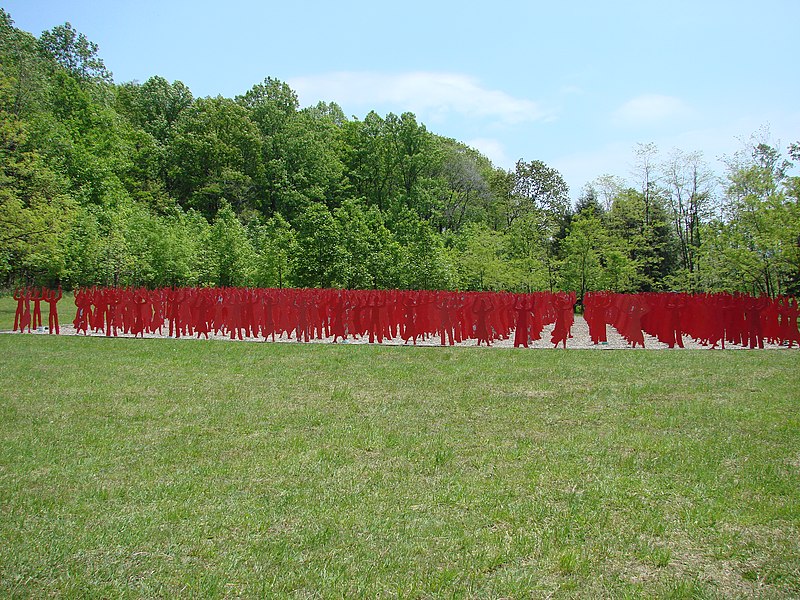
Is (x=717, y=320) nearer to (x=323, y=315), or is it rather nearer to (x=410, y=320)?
(x=410, y=320)

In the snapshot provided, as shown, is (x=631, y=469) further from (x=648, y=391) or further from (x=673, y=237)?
(x=673, y=237)

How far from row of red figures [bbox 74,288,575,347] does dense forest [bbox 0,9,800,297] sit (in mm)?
9627

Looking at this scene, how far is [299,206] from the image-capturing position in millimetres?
49406

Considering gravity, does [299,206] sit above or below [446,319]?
above

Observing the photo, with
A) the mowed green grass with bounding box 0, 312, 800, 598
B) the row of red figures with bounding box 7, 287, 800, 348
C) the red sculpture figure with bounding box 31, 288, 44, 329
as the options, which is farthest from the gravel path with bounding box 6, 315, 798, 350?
the mowed green grass with bounding box 0, 312, 800, 598

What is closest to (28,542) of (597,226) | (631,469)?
(631,469)

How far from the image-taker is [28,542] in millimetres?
3914

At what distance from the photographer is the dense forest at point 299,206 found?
28.6 meters

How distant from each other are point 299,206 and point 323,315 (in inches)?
1358

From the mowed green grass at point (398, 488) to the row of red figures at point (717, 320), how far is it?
605cm

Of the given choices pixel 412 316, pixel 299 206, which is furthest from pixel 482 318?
pixel 299 206

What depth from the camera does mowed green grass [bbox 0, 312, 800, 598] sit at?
3.57m

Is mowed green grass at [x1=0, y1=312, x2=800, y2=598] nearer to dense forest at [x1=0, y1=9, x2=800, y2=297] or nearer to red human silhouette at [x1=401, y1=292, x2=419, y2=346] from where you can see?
red human silhouette at [x1=401, y1=292, x2=419, y2=346]

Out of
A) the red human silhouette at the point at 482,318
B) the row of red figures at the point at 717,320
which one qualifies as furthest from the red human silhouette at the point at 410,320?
the row of red figures at the point at 717,320
